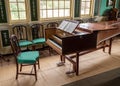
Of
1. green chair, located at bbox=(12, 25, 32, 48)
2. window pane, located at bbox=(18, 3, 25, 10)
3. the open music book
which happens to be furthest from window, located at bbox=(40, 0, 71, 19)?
the open music book

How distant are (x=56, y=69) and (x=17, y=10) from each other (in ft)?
7.14

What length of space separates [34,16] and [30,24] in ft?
0.93

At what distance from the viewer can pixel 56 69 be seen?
11.1ft

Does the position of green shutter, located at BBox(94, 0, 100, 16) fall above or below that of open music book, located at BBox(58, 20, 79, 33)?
above

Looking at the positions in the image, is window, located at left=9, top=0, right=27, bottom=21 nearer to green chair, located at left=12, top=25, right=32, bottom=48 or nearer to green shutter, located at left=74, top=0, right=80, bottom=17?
green chair, located at left=12, top=25, right=32, bottom=48

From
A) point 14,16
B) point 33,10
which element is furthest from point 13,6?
point 33,10

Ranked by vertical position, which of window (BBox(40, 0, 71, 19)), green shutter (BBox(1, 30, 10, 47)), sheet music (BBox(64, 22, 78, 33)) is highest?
window (BBox(40, 0, 71, 19))

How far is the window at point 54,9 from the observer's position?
458 centimetres

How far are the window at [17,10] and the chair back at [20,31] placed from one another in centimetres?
27

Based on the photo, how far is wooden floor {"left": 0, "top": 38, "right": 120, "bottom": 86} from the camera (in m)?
2.88

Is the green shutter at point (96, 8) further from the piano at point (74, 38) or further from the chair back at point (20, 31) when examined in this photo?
the chair back at point (20, 31)

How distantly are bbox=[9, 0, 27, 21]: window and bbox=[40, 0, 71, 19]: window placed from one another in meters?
0.59

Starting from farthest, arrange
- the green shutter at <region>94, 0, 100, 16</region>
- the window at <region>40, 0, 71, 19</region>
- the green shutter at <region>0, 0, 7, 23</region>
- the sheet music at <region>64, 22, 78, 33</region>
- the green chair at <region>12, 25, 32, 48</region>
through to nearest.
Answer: the green shutter at <region>94, 0, 100, 16</region> → the window at <region>40, 0, 71, 19</region> → the green chair at <region>12, 25, 32, 48</region> → the green shutter at <region>0, 0, 7, 23</region> → the sheet music at <region>64, 22, 78, 33</region>

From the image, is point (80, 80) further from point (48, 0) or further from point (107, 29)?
point (48, 0)
